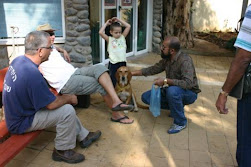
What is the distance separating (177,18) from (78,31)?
424 centimetres

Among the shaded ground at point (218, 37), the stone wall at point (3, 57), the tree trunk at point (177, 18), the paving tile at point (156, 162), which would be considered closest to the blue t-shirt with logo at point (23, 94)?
the paving tile at point (156, 162)

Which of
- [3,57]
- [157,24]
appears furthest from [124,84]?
[157,24]

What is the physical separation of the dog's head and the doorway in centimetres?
105

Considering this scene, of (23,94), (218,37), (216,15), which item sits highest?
(216,15)

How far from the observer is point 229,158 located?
3.40 meters

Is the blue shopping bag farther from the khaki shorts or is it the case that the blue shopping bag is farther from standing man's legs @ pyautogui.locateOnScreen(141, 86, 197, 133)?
the khaki shorts

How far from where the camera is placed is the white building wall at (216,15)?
41.2 ft

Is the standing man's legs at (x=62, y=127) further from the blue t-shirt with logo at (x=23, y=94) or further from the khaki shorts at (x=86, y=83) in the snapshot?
the khaki shorts at (x=86, y=83)

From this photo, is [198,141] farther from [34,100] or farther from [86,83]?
[34,100]

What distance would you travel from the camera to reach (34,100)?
284 cm

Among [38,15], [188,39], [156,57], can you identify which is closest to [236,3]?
[188,39]

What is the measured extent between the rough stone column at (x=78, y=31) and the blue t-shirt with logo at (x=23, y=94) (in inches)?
119

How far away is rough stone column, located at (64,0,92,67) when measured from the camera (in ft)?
18.8

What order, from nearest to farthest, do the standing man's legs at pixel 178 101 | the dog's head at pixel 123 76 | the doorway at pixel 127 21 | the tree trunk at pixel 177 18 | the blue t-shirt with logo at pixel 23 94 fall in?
the blue t-shirt with logo at pixel 23 94
the standing man's legs at pixel 178 101
the dog's head at pixel 123 76
the doorway at pixel 127 21
the tree trunk at pixel 177 18
